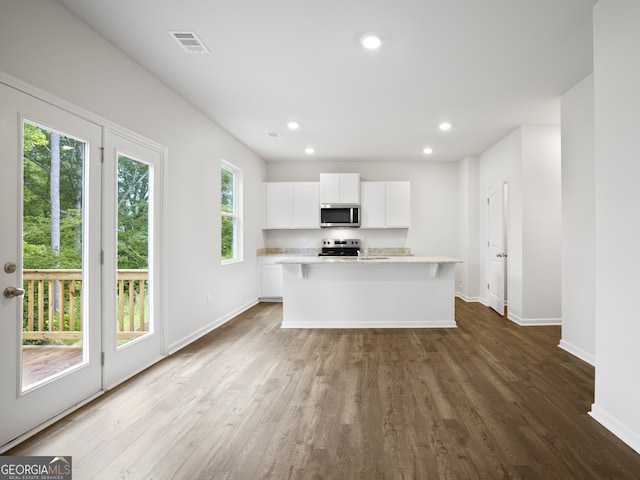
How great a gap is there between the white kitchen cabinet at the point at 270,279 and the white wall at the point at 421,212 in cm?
76

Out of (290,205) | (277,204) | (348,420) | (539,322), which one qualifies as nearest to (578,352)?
(539,322)

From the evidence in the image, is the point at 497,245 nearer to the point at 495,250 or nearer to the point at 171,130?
the point at 495,250

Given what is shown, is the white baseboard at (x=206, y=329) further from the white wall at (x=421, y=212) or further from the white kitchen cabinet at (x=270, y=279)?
the white wall at (x=421, y=212)

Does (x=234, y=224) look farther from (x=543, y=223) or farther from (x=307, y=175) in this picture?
(x=543, y=223)

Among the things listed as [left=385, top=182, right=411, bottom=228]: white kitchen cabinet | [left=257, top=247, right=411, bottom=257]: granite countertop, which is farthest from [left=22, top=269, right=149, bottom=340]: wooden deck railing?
[left=385, top=182, right=411, bottom=228]: white kitchen cabinet

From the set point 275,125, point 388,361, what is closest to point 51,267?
point 388,361

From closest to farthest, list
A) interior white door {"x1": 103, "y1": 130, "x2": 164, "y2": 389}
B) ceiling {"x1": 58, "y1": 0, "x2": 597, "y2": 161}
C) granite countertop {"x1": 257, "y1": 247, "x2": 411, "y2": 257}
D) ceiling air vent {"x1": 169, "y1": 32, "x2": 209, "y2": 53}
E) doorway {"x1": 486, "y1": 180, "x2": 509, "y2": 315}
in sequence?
ceiling {"x1": 58, "y1": 0, "x2": 597, "y2": 161}, ceiling air vent {"x1": 169, "y1": 32, "x2": 209, "y2": 53}, interior white door {"x1": 103, "y1": 130, "x2": 164, "y2": 389}, doorway {"x1": 486, "y1": 180, "x2": 509, "y2": 315}, granite countertop {"x1": 257, "y1": 247, "x2": 411, "y2": 257}

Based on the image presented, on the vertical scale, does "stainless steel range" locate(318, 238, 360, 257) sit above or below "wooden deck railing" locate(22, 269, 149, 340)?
above

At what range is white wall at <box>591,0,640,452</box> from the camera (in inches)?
79.4

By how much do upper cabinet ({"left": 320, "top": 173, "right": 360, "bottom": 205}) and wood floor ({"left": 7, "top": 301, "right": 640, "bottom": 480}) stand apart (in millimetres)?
3583

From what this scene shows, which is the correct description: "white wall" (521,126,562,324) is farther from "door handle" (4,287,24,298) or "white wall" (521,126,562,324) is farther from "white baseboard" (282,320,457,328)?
"door handle" (4,287,24,298)

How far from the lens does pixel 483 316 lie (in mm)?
5344

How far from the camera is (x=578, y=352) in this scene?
3.55 meters

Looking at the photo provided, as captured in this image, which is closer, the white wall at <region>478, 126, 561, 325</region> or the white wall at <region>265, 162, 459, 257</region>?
the white wall at <region>478, 126, 561, 325</region>
